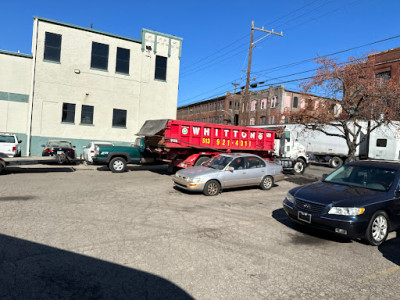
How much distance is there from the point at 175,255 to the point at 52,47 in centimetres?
2014

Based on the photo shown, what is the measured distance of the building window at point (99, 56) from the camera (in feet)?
68.7

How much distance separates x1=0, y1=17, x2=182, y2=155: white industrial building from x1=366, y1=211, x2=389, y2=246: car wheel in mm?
19055

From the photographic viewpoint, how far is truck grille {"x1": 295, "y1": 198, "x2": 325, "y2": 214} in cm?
557

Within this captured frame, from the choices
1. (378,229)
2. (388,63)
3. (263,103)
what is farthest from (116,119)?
(263,103)

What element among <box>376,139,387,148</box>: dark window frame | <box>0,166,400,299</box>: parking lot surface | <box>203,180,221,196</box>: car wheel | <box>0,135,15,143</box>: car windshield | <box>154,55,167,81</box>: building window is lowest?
<box>0,166,400,299</box>: parking lot surface

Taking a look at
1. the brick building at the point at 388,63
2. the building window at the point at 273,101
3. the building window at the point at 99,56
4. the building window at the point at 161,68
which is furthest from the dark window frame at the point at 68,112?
the building window at the point at 273,101

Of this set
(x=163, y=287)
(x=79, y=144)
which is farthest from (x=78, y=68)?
(x=163, y=287)

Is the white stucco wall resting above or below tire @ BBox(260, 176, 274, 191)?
above

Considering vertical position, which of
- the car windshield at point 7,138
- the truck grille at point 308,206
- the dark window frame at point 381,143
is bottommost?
the truck grille at point 308,206

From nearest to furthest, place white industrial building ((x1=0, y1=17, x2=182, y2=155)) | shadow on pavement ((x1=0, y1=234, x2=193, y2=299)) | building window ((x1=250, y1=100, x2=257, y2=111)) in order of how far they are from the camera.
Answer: shadow on pavement ((x1=0, y1=234, x2=193, y2=299)) → white industrial building ((x1=0, y1=17, x2=182, y2=155)) → building window ((x1=250, y1=100, x2=257, y2=111))

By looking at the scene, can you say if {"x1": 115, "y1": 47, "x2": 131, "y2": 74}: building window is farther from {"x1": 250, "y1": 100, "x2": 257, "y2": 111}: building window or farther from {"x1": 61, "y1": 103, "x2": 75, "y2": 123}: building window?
{"x1": 250, "y1": 100, "x2": 257, "y2": 111}: building window

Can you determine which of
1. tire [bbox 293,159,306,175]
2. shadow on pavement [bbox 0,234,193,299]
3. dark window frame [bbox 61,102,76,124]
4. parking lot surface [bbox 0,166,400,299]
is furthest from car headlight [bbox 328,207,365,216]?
dark window frame [bbox 61,102,76,124]

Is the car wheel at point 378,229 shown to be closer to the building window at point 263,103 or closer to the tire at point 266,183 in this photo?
the tire at point 266,183

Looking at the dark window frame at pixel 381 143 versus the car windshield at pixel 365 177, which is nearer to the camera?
the car windshield at pixel 365 177
